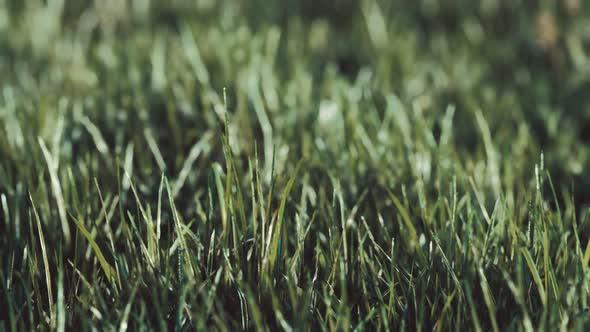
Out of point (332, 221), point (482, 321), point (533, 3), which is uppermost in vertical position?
point (533, 3)

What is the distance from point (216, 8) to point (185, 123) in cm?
84

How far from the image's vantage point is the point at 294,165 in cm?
146

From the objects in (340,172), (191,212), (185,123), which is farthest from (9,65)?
(340,172)

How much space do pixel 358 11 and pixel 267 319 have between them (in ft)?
5.41

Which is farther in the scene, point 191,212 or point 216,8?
point 216,8

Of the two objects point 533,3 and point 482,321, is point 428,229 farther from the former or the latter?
point 533,3

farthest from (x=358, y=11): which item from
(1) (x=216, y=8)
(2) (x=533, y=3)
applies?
(2) (x=533, y=3)

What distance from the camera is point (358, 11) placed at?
2477 millimetres

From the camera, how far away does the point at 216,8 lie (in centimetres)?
243

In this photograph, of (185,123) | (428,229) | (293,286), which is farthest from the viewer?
(185,123)

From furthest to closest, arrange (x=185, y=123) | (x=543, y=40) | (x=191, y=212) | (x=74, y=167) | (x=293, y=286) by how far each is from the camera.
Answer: (x=543, y=40) < (x=185, y=123) < (x=74, y=167) < (x=191, y=212) < (x=293, y=286)

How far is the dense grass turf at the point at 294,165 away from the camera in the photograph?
1.07 metres

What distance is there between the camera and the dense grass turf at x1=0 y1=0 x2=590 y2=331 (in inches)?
42.0

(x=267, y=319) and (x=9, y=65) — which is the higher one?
(x=9, y=65)
